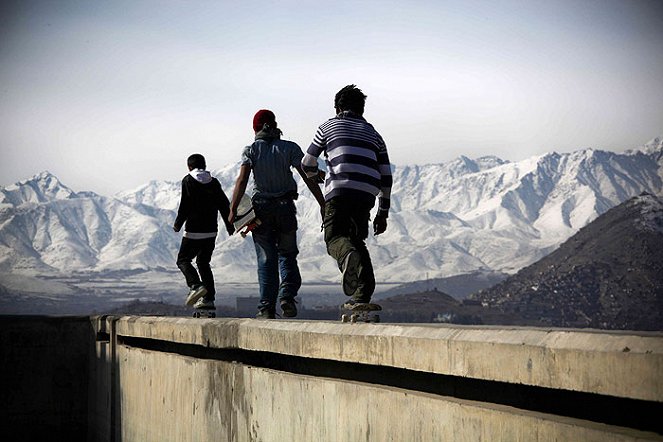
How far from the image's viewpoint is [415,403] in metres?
4.74

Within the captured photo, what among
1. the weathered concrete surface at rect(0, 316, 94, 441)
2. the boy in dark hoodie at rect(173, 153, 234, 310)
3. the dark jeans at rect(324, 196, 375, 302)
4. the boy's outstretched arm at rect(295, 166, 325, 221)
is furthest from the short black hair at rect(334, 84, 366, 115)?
the weathered concrete surface at rect(0, 316, 94, 441)

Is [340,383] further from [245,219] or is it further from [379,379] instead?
[245,219]

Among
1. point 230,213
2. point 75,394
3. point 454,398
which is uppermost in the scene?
point 230,213

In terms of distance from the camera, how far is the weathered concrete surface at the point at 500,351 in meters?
3.46

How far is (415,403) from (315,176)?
4.54m

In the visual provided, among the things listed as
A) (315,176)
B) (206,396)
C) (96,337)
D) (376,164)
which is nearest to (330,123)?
(376,164)

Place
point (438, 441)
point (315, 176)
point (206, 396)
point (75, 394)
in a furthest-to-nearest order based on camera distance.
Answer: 1. point (75, 394)
2. point (315, 176)
3. point (206, 396)
4. point (438, 441)

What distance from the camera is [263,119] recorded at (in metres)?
10.8

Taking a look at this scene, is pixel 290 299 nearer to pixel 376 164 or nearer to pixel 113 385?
pixel 113 385

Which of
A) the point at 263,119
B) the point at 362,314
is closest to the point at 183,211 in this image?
the point at 263,119

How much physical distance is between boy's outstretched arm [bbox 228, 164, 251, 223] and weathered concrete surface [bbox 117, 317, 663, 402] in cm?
363

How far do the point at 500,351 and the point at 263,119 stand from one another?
6.91m

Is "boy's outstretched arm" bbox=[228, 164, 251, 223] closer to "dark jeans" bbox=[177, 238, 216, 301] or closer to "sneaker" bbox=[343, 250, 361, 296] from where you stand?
"dark jeans" bbox=[177, 238, 216, 301]

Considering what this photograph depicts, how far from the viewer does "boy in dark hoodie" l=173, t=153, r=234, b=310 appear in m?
12.1
